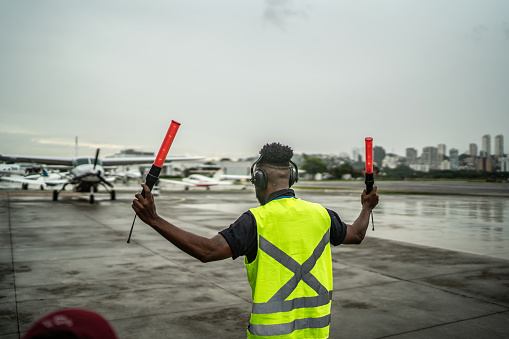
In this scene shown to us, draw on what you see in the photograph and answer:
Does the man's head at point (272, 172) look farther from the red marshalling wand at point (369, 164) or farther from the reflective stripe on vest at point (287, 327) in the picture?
the reflective stripe on vest at point (287, 327)

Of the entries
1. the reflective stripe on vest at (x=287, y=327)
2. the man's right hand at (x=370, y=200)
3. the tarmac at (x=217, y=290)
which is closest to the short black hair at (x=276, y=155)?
the man's right hand at (x=370, y=200)

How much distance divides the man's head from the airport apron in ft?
0.57

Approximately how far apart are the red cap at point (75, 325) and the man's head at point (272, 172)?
1.52 metres

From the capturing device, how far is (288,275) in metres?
2.29

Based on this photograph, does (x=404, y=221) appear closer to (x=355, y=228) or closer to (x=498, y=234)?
(x=498, y=234)

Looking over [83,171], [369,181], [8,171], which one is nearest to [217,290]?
[369,181]

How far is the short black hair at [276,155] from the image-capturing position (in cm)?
256

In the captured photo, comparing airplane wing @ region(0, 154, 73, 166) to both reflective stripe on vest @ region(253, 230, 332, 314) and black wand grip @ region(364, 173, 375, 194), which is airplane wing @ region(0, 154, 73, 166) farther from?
reflective stripe on vest @ region(253, 230, 332, 314)

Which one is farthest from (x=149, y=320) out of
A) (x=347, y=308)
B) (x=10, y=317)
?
(x=347, y=308)

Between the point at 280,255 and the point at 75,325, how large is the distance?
134 cm

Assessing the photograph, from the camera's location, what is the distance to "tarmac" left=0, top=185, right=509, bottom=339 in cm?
470

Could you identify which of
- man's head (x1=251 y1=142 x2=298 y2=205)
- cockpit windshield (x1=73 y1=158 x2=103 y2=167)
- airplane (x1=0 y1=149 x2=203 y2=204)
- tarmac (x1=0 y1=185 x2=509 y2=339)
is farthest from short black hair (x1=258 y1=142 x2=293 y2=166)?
cockpit windshield (x1=73 y1=158 x2=103 y2=167)

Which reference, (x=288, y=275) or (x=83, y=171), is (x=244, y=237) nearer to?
(x=288, y=275)

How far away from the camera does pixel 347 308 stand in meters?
5.40
